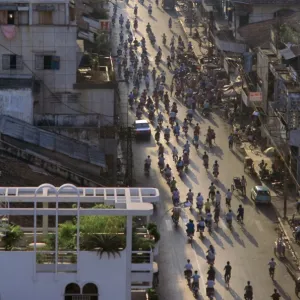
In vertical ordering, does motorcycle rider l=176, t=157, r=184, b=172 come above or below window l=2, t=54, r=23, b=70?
below

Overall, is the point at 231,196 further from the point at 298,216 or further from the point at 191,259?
the point at 191,259

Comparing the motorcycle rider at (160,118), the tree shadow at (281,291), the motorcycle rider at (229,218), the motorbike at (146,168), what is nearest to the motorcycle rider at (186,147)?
the motorbike at (146,168)

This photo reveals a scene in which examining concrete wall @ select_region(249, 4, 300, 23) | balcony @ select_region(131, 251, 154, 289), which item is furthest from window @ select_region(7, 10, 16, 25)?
balcony @ select_region(131, 251, 154, 289)

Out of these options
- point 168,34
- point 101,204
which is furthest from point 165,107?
point 101,204

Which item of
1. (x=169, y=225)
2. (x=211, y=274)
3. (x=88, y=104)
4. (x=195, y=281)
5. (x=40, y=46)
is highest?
(x=40, y=46)

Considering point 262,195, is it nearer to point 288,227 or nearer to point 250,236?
point 288,227

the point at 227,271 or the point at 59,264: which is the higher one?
the point at 59,264

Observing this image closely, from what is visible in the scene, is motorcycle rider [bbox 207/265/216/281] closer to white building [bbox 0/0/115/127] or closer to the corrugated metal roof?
the corrugated metal roof

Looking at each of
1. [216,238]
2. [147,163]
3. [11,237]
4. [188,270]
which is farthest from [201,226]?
[11,237]
